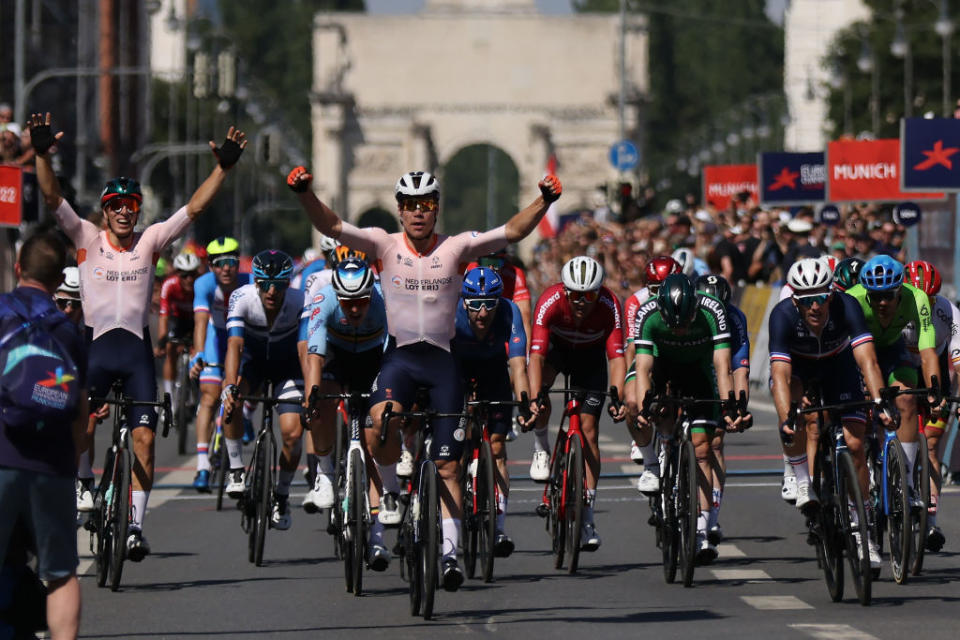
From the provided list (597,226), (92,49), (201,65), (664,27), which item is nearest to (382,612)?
(597,226)

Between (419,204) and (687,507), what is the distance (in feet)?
6.84

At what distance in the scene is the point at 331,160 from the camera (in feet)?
379

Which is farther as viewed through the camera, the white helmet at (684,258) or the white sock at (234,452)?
the white helmet at (684,258)

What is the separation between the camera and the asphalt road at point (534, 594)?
10.5m

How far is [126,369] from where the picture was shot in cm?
1259

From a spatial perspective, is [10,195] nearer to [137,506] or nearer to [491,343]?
[491,343]

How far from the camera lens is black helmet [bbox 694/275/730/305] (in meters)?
13.7

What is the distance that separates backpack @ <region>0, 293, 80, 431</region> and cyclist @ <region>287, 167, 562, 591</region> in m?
3.10

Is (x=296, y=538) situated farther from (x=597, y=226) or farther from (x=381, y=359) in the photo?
(x=597, y=226)

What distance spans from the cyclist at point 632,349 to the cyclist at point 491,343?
0.70 m

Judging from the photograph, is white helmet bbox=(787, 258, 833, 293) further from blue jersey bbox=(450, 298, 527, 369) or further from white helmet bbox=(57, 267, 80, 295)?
white helmet bbox=(57, 267, 80, 295)

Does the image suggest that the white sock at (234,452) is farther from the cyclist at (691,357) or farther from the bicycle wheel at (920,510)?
the bicycle wheel at (920,510)

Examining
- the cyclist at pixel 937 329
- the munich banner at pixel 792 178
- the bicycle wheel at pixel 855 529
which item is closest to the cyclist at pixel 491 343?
the bicycle wheel at pixel 855 529

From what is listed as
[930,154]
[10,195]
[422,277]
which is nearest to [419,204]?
[422,277]
